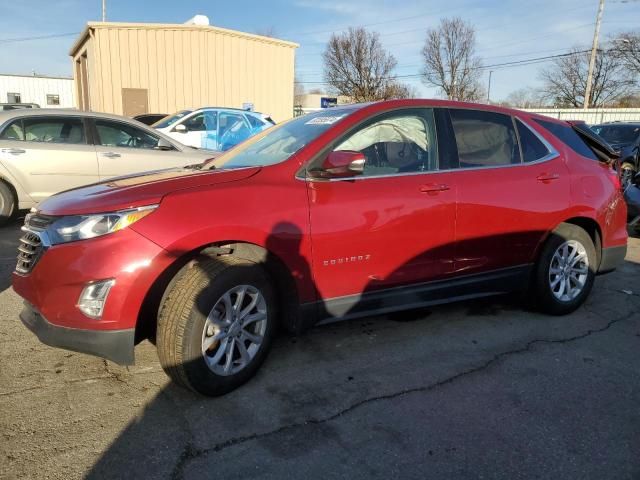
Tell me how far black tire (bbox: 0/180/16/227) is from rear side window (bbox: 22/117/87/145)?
73 cm

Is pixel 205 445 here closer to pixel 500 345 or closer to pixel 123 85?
pixel 500 345

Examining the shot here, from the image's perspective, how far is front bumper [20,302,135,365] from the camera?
103 inches

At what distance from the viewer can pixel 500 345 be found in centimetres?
372

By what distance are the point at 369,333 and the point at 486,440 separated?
4.65 ft

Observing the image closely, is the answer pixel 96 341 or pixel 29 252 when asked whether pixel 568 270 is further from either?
pixel 29 252

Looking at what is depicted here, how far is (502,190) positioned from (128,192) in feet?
8.54

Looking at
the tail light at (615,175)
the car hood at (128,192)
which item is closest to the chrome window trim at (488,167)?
the car hood at (128,192)

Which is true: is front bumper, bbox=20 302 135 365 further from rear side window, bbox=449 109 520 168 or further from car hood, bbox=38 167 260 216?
rear side window, bbox=449 109 520 168

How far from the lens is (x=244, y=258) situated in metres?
2.94

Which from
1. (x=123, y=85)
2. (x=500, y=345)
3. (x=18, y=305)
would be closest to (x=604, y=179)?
(x=500, y=345)

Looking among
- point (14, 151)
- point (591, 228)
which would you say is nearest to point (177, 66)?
point (14, 151)

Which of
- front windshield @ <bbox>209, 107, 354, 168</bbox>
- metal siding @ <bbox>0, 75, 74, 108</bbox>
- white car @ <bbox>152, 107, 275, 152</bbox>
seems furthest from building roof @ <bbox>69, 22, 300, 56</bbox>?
metal siding @ <bbox>0, 75, 74, 108</bbox>

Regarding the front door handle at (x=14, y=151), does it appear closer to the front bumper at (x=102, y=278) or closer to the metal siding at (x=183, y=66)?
the front bumper at (x=102, y=278)

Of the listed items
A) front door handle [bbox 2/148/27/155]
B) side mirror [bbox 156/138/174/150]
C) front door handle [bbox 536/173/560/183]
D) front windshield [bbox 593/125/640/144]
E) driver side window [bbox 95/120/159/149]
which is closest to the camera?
front door handle [bbox 536/173/560/183]
